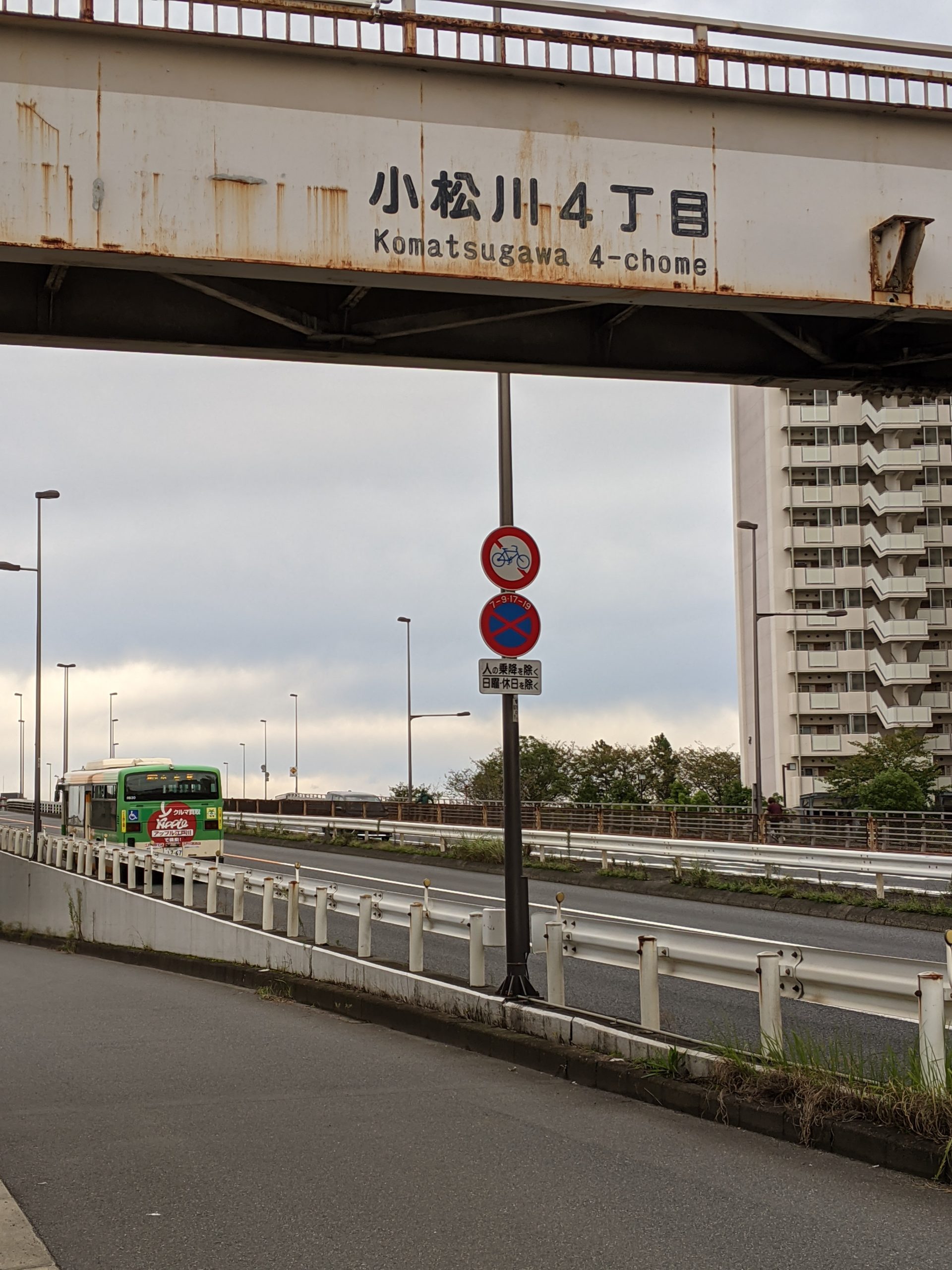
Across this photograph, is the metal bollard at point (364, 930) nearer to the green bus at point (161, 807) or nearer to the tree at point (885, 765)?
the green bus at point (161, 807)

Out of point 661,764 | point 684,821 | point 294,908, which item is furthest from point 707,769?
point 294,908

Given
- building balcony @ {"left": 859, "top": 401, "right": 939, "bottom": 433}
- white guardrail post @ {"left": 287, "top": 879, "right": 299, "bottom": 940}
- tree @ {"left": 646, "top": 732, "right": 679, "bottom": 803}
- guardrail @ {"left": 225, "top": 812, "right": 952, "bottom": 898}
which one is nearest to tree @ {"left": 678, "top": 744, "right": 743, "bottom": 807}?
tree @ {"left": 646, "top": 732, "right": 679, "bottom": 803}

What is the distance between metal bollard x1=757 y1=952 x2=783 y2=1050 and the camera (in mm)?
7617

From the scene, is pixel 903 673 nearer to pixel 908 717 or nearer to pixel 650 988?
pixel 908 717

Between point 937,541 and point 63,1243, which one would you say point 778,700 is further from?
point 63,1243

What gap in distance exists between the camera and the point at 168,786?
33.4m

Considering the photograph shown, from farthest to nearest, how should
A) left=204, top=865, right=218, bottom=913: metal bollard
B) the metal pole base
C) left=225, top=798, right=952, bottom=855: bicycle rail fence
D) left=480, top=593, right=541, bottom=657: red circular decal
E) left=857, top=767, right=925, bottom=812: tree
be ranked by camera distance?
1. left=857, top=767, right=925, bottom=812: tree
2. left=225, top=798, right=952, bottom=855: bicycle rail fence
3. left=204, top=865, right=218, bottom=913: metal bollard
4. left=480, top=593, right=541, bottom=657: red circular decal
5. the metal pole base

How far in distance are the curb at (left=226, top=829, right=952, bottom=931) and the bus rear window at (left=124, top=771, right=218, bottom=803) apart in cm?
568

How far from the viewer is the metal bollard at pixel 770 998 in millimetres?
7617

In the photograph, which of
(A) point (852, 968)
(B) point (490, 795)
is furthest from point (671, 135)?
(B) point (490, 795)

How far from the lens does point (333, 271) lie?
7.59 m

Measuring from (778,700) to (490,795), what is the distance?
2497cm

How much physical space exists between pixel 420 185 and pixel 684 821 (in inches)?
1223

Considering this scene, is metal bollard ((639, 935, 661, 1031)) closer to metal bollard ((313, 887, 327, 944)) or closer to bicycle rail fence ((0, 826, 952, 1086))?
bicycle rail fence ((0, 826, 952, 1086))
